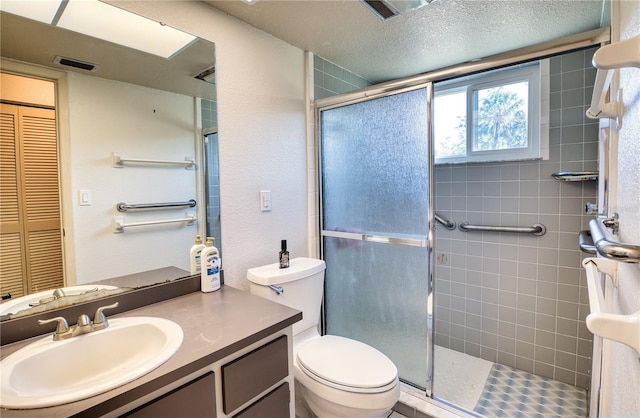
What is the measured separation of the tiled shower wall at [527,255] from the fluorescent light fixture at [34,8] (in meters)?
2.36

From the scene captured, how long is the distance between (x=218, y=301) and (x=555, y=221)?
209cm

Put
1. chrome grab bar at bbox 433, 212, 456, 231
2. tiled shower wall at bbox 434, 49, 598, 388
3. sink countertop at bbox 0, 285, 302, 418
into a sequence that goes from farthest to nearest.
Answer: chrome grab bar at bbox 433, 212, 456, 231, tiled shower wall at bbox 434, 49, 598, 388, sink countertop at bbox 0, 285, 302, 418

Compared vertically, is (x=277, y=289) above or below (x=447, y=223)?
below

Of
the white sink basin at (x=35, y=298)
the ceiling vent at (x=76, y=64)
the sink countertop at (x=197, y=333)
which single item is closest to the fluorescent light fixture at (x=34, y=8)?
the ceiling vent at (x=76, y=64)

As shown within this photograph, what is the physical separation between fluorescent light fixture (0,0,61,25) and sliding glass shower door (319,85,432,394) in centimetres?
139

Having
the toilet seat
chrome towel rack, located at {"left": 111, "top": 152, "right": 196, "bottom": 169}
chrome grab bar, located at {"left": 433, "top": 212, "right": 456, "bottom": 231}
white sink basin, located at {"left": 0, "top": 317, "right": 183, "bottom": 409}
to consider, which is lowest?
the toilet seat

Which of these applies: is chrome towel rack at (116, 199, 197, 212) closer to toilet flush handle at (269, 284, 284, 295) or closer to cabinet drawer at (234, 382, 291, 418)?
toilet flush handle at (269, 284, 284, 295)

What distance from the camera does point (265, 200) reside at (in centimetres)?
179

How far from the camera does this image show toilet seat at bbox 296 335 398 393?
1.30 meters

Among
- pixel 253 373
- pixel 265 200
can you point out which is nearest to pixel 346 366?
pixel 253 373

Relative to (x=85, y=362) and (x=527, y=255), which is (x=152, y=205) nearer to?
(x=85, y=362)

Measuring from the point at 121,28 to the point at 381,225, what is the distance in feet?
5.09

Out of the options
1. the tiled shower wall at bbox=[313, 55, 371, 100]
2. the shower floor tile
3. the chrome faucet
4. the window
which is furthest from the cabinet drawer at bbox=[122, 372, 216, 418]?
the window

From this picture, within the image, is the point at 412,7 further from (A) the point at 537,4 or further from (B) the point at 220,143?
(B) the point at 220,143
